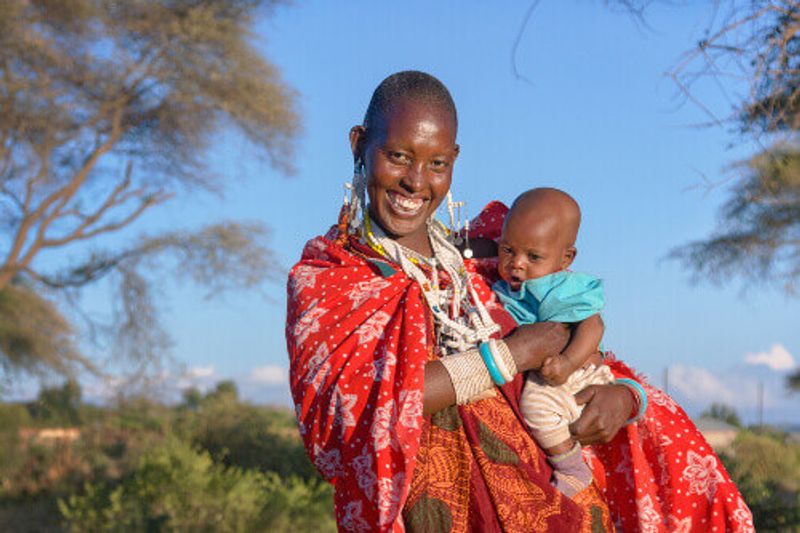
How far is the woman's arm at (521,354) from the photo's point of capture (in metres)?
2.57

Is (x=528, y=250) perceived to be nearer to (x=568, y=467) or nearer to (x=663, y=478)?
(x=568, y=467)

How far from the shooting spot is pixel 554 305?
2.82 metres

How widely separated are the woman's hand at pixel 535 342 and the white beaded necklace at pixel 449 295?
0.32 feet

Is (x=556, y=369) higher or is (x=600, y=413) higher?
(x=556, y=369)

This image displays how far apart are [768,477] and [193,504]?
6.26 metres

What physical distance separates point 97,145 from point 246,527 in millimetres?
7817

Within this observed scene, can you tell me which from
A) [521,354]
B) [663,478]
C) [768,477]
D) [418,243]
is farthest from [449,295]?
[768,477]

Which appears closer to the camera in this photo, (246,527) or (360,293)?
(360,293)

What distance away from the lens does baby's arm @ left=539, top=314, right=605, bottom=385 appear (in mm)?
2697

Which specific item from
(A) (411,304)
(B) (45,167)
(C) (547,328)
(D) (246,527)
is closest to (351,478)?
(A) (411,304)

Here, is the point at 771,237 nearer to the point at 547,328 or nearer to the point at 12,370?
the point at 12,370

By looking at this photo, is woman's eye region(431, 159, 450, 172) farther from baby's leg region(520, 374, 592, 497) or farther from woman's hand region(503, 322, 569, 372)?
baby's leg region(520, 374, 592, 497)

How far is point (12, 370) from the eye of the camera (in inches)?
546

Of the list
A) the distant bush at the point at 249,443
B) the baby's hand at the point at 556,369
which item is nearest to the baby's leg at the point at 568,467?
the baby's hand at the point at 556,369
